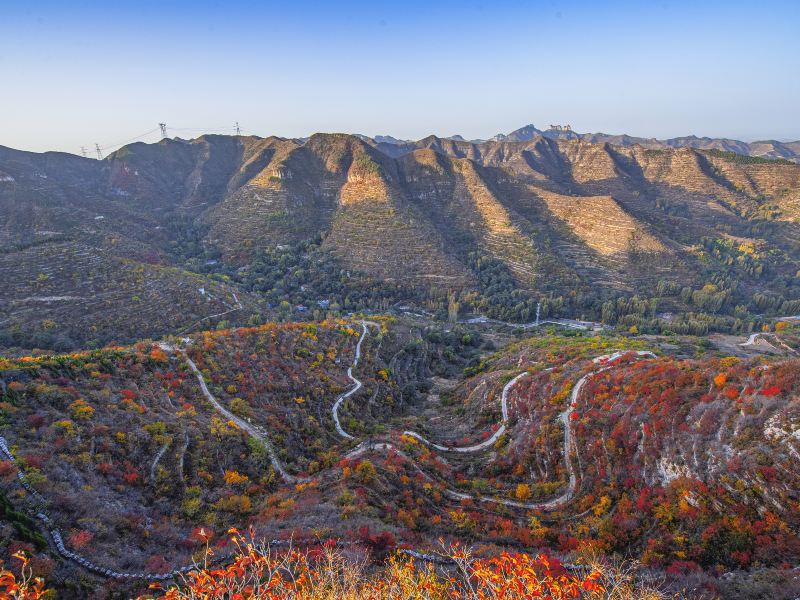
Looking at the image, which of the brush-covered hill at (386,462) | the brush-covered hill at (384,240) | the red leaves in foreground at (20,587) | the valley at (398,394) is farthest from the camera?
the brush-covered hill at (384,240)

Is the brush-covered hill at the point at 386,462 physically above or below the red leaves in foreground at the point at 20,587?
below

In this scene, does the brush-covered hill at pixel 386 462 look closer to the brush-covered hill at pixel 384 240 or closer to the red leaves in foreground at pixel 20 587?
the red leaves in foreground at pixel 20 587

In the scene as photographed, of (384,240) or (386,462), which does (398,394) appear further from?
(384,240)

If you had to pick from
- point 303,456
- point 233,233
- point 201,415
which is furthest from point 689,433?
point 233,233

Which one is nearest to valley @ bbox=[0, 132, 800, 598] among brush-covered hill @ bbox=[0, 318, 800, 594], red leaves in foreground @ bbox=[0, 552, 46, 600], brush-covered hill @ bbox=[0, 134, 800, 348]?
brush-covered hill @ bbox=[0, 318, 800, 594]

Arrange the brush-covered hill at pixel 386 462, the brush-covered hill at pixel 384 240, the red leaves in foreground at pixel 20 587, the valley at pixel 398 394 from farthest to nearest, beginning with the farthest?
1. the brush-covered hill at pixel 384 240
2. the valley at pixel 398 394
3. the brush-covered hill at pixel 386 462
4. the red leaves in foreground at pixel 20 587

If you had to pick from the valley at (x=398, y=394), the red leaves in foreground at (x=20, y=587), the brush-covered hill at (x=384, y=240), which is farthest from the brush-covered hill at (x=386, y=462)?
the brush-covered hill at (x=384, y=240)

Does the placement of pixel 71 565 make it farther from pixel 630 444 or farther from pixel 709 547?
pixel 630 444

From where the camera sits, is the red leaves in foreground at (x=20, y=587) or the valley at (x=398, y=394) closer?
the red leaves in foreground at (x=20, y=587)
